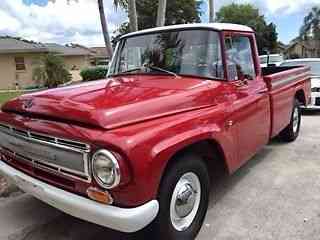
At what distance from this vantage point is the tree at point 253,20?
169ft

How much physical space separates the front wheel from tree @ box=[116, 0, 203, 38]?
3646 centimetres

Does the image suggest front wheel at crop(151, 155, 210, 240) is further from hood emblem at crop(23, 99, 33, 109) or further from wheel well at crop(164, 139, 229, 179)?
hood emblem at crop(23, 99, 33, 109)

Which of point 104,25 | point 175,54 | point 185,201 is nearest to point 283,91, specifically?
point 175,54

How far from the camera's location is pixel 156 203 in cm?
278

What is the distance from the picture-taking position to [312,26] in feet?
183

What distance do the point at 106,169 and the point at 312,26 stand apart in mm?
59911

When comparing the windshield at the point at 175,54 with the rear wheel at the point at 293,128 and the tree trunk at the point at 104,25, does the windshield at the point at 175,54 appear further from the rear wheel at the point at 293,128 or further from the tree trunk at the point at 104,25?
the tree trunk at the point at 104,25

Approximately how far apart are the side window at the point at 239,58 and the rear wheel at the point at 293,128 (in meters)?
2.06

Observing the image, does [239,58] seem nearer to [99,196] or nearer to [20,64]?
[99,196]

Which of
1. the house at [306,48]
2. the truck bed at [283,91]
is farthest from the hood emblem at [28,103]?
the house at [306,48]

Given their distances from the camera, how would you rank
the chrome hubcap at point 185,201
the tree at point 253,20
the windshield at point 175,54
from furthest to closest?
the tree at point 253,20 → the windshield at point 175,54 → the chrome hubcap at point 185,201

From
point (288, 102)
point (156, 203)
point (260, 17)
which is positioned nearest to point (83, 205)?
point (156, 203)

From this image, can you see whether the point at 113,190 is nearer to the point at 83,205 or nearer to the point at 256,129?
the point at 83,205

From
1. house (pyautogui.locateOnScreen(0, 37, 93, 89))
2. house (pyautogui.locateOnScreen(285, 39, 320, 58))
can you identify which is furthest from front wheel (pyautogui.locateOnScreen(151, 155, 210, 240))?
house (pyautogui.locateOnScreen(285, 39, 320, 58))
